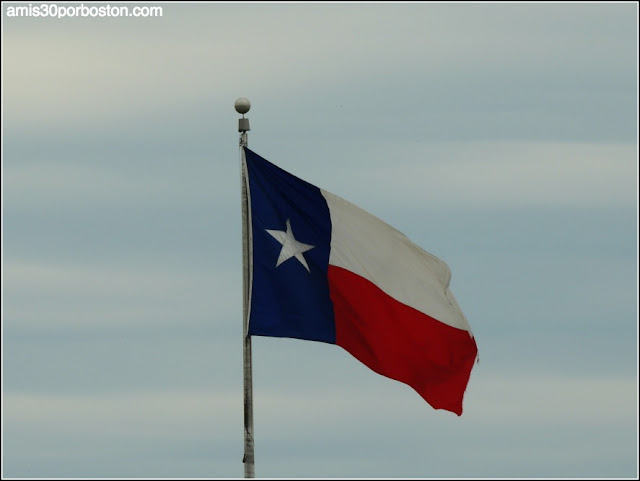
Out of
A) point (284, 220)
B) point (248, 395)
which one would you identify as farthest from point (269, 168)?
point (248, 395)

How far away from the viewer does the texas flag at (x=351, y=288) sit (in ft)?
205

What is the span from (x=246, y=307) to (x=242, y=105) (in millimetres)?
4618

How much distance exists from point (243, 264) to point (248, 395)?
10.0 feet

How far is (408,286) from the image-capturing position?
213 feet

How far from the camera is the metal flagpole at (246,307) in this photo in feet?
201

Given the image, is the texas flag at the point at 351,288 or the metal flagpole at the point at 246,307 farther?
the texas flag at the point at 351,288

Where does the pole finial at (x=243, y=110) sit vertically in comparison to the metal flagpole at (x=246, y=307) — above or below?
above

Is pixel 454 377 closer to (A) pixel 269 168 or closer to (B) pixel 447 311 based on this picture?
(B) pixel 447 311

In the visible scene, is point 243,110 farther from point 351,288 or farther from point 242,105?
point 351,288

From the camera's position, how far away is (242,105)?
61.8m

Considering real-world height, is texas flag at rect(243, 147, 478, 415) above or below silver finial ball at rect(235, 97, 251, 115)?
below

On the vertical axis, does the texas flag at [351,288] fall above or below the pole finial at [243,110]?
below

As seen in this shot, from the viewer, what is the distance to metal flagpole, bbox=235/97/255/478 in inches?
2415

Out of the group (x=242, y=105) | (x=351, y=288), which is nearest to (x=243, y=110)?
(x=242, y=105)
